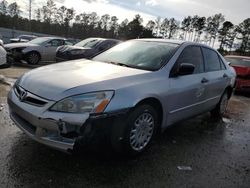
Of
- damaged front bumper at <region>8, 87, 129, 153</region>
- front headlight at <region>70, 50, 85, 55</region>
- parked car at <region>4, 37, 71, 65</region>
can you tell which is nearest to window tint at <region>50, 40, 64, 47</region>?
parked car at <region>4, 37, 71, 65</region>

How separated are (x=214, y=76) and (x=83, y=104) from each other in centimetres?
314

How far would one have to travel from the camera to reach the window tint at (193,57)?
457cm

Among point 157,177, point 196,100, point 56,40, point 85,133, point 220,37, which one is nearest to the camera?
point 85,133

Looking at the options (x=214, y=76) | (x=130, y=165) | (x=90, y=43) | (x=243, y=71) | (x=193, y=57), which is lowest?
(x=130, y=165)

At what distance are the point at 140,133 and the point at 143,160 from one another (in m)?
0.36

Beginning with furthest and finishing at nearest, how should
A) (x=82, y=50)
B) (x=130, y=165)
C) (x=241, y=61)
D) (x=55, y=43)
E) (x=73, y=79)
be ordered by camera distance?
(x=55, y=43) → (x=82, y=50) → (x=241, y=61) → (x=130, y=165) → (x=73, y=79)

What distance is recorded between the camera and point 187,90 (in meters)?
4.47

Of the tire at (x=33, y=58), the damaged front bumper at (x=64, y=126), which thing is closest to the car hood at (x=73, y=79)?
the damaged front bumper at (x=64, y=126)

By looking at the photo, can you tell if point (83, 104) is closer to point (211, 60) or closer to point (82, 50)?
point (211, 60)

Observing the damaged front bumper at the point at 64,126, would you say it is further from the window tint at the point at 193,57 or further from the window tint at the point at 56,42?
the window tint at the point at 56,42

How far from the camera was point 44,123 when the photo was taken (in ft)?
10.2

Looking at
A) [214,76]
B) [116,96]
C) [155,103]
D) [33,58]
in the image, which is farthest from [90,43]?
[116,96]

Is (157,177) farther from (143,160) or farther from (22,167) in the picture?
(22,167)

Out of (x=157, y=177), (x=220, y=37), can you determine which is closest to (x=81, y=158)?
(x=157, y=177)
